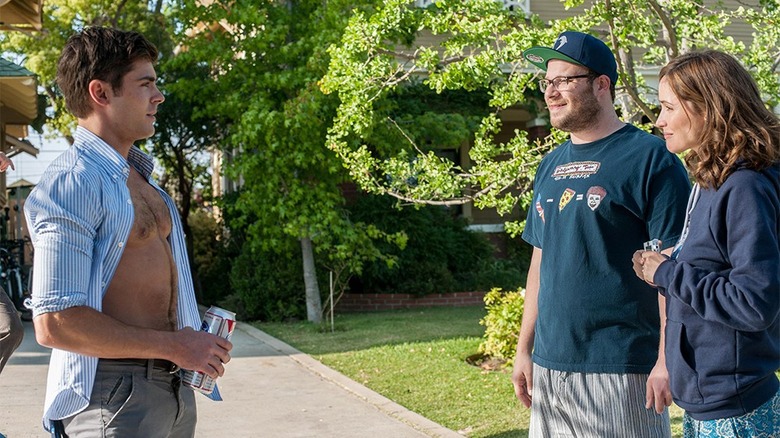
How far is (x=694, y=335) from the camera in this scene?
2.98 meters

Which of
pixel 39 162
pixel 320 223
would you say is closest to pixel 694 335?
pixel 320 223

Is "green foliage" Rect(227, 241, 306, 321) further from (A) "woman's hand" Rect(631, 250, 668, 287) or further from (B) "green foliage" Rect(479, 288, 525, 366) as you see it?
(A) "woman's hand" Rect(631, 250, 668, 287)

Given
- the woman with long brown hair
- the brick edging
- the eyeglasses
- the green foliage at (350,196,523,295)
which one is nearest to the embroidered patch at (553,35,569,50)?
the eyeglasses

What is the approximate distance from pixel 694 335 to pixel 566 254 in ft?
2.59

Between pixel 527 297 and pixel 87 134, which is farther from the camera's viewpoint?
pixel 527 297

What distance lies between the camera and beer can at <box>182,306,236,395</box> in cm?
289

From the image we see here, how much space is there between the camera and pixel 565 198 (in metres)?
3.72

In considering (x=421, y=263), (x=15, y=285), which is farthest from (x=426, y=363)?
(x=15, y=285)

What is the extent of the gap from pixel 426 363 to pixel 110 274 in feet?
24.4

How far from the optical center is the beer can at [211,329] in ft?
9.50

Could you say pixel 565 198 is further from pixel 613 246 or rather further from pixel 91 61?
pixel 91 61

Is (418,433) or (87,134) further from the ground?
(87,134)

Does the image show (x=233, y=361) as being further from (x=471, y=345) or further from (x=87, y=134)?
(x=87, y=134)

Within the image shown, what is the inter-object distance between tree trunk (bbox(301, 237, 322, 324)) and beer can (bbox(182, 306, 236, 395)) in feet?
37.7
